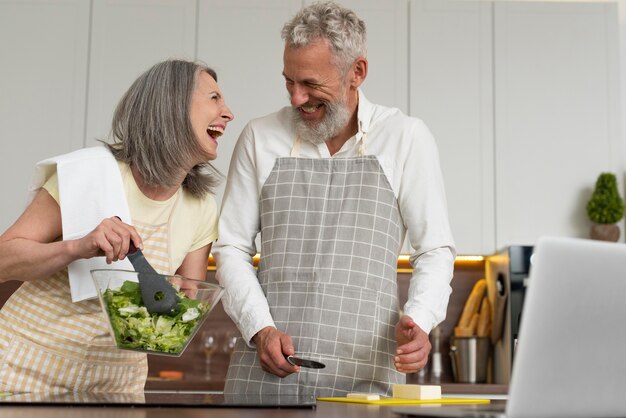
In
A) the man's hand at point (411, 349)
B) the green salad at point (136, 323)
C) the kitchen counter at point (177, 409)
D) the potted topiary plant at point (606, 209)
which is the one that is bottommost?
the kitchen counter at point (177, 409)

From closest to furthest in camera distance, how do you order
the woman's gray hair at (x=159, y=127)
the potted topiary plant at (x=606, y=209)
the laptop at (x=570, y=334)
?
1. the laptop at (x=570, y=334)
2. the woman's gray hair at (x=159, y=127)
3. the potted topiary plant at (x=606, y=209)

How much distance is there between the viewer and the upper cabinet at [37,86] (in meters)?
3.27

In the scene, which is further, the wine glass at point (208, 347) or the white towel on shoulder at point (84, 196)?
the wine glass at point (208, 347)

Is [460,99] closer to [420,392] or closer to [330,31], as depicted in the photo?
[330,31]

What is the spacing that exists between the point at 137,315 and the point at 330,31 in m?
0.76

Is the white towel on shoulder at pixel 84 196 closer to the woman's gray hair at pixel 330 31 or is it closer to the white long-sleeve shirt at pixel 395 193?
the white long-sleeve shirt at pixel 395 193

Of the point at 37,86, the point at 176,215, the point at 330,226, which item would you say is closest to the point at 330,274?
the point at 330,226

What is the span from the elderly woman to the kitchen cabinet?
5.67 feet

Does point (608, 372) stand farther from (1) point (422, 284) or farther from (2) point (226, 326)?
(2) point (226, 326)

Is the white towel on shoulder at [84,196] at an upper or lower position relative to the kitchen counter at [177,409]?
upper

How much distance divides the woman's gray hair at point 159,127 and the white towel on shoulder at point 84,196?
2.7 inches

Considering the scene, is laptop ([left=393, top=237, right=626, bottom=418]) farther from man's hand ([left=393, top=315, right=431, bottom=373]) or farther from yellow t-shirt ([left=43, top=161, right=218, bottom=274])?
yellow t-shirt ([left=43, top=161, right=218, bottom=274])

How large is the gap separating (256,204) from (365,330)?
1.17ft

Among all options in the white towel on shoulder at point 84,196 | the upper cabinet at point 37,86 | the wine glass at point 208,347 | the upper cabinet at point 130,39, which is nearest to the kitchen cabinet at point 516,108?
the upper cabinet at point 130,39
